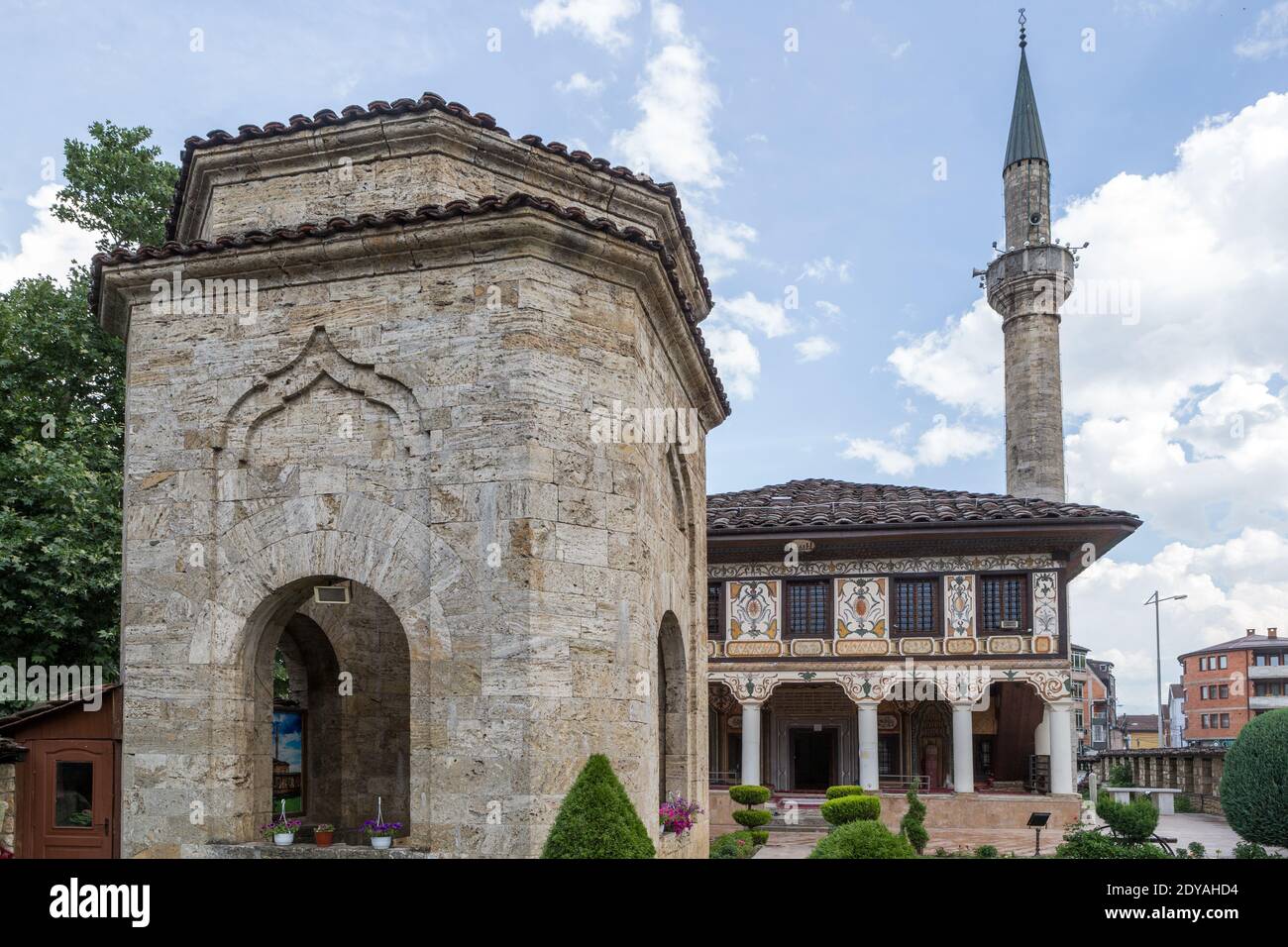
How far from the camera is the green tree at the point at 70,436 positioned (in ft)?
44.4

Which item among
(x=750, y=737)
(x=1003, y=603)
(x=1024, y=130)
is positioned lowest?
(x=750, y=737)

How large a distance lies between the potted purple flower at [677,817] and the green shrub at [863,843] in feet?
3.78

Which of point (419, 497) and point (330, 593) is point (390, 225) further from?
point (330, 593)

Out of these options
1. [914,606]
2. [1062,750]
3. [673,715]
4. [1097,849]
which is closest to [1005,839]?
[1062,750]

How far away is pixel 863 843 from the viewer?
8.30 metres

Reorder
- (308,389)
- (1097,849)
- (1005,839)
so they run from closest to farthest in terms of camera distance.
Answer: (308,389)
(1097,849)
(1005,839)

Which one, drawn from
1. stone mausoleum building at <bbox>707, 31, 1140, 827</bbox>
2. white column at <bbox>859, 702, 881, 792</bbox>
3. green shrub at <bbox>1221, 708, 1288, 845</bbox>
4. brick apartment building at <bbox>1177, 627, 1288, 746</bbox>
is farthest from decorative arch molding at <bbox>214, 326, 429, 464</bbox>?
brick apartment building at <bbox>1177, 627, 1288, 746</bbox>

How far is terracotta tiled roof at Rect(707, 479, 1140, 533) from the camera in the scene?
21266 millimetres

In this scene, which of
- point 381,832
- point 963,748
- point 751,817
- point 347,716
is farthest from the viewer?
point 963,748

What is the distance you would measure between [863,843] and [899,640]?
1419cm
